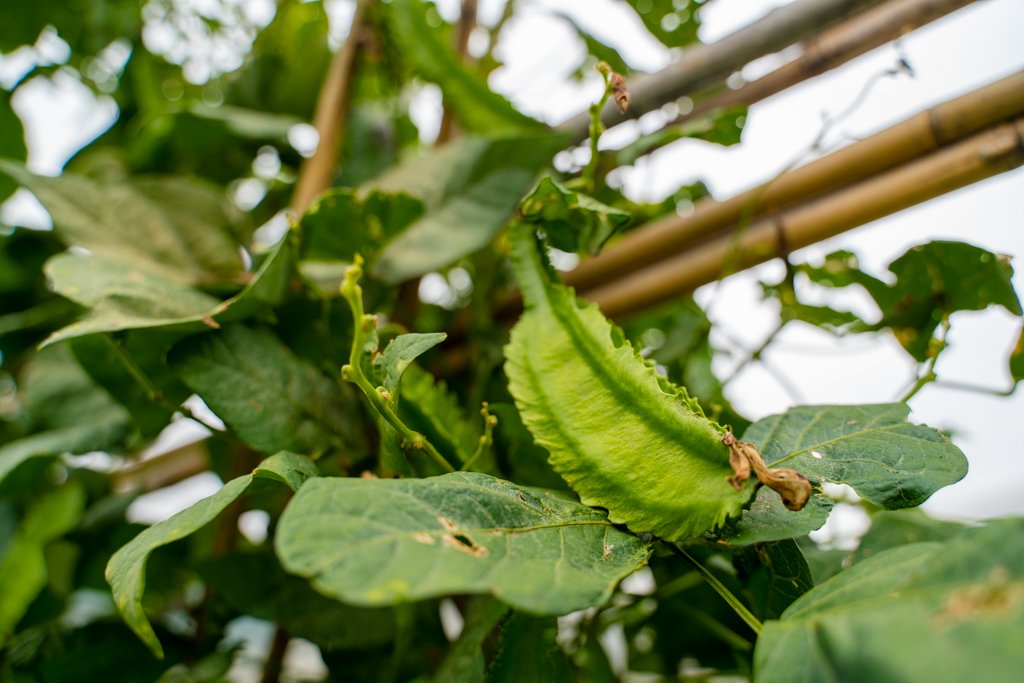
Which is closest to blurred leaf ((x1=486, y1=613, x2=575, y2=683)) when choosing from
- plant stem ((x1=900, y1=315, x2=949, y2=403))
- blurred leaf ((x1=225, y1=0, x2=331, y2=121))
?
plant stem ((x1=900, y1=315, x2=949, y2=403))

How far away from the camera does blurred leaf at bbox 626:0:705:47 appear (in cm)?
60

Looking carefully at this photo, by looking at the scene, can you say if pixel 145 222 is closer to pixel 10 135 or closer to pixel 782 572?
pixel 10 135

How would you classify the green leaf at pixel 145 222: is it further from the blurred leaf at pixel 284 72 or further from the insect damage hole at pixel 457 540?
the insect damage hole at pixel 457 540

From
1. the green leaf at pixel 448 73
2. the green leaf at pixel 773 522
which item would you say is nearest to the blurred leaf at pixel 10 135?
the green leaf at pixel 448 73

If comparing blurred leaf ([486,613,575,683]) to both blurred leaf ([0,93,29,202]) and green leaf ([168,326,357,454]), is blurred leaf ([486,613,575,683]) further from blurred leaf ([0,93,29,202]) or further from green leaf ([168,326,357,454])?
blurred leaf ([0,93,29,202])

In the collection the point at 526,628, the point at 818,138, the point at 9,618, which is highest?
the point at 818,138

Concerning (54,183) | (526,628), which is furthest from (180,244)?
(526,628)

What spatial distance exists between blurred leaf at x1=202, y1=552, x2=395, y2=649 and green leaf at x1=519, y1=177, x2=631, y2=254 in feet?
0.87

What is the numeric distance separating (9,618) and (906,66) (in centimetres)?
70

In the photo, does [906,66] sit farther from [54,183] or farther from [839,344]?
[54,183]

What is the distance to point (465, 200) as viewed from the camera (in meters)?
0.50

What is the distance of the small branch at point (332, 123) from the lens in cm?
59

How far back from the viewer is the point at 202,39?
→ 801 mm

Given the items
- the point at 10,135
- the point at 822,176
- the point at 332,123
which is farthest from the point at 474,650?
the point at 10,135
